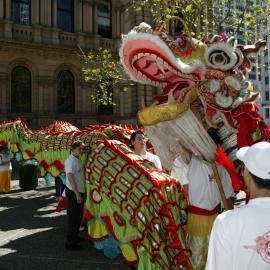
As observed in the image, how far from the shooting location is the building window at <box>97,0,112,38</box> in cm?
2316

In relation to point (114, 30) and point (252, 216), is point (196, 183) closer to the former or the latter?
point (252, 216)

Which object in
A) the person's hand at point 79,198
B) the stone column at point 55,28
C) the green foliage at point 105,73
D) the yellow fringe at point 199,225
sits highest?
the stone column at point 55,28

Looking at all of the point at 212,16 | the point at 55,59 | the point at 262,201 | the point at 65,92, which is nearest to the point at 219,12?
the point at 212,16

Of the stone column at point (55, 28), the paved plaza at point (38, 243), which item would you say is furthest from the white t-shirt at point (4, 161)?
the stone column at point (55, 28)

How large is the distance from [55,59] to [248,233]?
20.2 metres

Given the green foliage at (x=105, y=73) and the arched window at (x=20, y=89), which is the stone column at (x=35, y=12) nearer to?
the arched window at (x=20, y=89)

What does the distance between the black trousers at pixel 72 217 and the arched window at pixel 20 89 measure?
1525 centimetres

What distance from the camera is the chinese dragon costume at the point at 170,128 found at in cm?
293

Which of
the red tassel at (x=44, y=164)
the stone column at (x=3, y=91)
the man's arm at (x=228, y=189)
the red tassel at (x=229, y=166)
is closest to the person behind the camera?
the red tassel at (x=229, y=166)

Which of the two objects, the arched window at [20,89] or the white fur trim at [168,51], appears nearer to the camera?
the white fur trim at [168,51]

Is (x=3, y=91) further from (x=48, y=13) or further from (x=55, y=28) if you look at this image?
(x=48, y=13)

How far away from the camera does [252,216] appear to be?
1719 millimetres

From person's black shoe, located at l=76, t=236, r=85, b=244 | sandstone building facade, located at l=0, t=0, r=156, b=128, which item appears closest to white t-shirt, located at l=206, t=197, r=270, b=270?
person's black shoe, located at l=76, t=236, r=85, b=244

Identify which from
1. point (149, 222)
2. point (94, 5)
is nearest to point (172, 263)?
point (149, 222)
